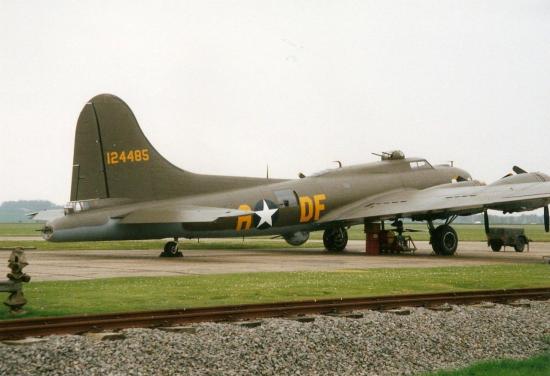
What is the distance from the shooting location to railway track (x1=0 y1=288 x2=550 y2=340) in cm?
1110

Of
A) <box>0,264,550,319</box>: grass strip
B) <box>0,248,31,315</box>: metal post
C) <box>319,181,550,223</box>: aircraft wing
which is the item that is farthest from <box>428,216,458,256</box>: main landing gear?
<box>0,248,31,315</box>: metal post

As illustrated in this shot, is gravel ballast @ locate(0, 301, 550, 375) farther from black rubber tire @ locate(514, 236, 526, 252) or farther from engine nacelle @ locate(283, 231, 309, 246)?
black rubber tire @ locate(514, 236, 526, 252)

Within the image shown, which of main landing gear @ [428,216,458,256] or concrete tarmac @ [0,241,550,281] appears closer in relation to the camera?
concrete tarmac @ [0,241,550,281]

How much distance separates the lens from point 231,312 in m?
12.8

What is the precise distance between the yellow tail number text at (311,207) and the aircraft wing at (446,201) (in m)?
0.64

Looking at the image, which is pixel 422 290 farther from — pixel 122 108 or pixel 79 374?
pixel 122 108

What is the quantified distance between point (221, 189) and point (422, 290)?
532 inches

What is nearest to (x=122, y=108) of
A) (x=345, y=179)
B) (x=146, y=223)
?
(x=146, y=223)

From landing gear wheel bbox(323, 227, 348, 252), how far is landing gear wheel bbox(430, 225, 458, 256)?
227 inches

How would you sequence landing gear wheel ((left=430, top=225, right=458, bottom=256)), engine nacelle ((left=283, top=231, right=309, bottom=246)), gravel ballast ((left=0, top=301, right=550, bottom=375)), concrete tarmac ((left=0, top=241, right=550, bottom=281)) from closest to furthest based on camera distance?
gravel ballast ((left=0, top=301, right=550, bottom=375)) < concrete tarmac ((left=0, top=241, right=550, bottom=281)) < landing gear wheel ((left=430, top=225, right=458, bottom=256)) < engine nacelle ((left=283, top=231, right=309, bottom=246))

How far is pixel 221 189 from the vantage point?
30391 millimetres

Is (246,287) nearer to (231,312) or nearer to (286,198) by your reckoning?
(231,312)

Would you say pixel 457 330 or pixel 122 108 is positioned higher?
pixel 122 108

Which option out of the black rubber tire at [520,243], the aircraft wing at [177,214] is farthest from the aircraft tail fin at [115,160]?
the black rubber tire at [520,243]
